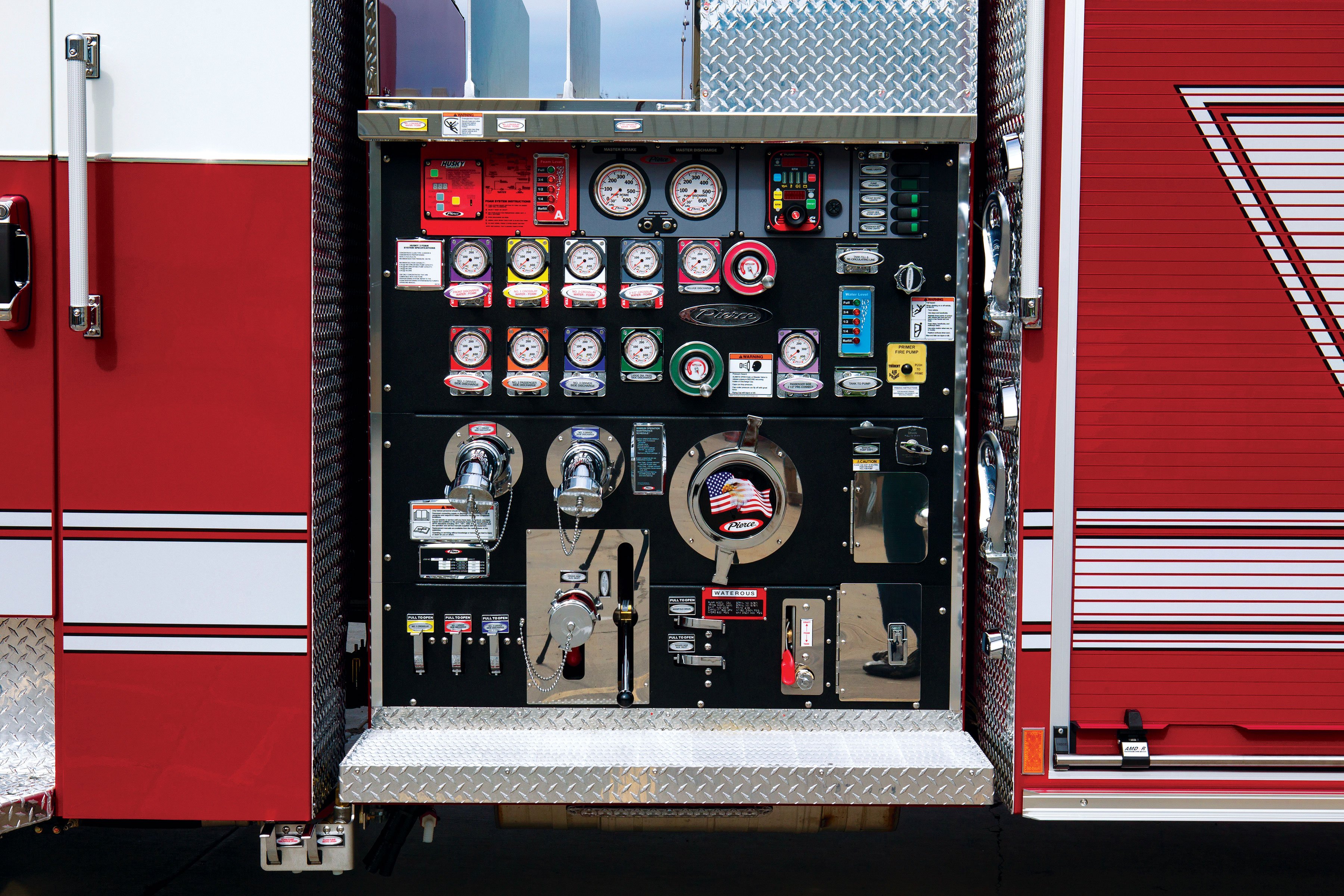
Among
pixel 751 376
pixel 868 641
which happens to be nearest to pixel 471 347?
pixel 751 376

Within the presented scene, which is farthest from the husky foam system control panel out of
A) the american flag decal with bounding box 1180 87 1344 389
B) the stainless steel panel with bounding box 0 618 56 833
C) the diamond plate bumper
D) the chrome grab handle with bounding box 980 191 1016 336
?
the stainless steel panel with bounding box 0 618 56 833

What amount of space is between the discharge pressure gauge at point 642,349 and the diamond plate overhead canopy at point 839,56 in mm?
767

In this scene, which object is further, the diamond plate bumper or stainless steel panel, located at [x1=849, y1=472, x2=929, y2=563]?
stainless steel panel, located at [x1=849, y1=472, x2=929, y2=563]

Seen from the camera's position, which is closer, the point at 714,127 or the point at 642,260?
the point at 714,127

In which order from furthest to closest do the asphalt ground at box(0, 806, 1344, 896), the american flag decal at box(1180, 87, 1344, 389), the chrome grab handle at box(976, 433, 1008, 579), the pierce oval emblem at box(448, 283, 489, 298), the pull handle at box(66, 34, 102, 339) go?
the asphalt ground at box(0, 806, 1344, 896) → the pierce oval emblem at box(448, 283, 489, 298) → the chrome grab handle at box(976, 433, 1008, 579) → the american flag decal at box(1180, 87, 1344, 389) → the pull handle at box(66, 34, 102, 339)

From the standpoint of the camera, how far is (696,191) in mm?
3240

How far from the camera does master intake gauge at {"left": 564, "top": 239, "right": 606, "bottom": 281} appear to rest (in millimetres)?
3238

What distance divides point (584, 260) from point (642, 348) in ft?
1.16

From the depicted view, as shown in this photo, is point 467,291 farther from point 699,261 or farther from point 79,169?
point 79,169

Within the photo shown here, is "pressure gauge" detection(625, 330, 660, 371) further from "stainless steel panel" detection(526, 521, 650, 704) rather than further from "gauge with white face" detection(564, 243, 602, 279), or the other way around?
"stainless steel panel" detection(526, 521, 650, 704)

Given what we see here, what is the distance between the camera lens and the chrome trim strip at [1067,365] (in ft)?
9.78

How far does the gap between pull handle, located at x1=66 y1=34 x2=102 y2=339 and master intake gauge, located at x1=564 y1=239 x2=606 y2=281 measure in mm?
1457

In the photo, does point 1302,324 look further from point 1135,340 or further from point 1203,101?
point 1203,101

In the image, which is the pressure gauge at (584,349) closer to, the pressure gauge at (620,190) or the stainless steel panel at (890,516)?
the pressure gauge at (620,190)
